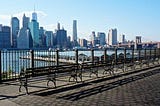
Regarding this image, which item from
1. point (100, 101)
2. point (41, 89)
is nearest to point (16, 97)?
point (41, 89)

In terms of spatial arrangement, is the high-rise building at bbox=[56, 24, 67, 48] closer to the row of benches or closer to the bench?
the row of benches

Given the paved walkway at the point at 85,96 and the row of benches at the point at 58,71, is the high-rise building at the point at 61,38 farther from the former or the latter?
the paved walkway at the point at 85,96

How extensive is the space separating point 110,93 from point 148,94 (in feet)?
4.67

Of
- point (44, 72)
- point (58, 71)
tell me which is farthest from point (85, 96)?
point (58, 71)

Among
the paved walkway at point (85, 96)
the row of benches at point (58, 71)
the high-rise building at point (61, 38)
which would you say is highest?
the high-rise building at point (61, 38)

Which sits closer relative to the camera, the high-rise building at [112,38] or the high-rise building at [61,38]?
the high-rise building at [61,38]

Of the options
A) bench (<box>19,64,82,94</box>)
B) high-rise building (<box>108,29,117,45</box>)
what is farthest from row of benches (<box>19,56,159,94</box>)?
high-rise building (<box>108,29,117,45</box>)

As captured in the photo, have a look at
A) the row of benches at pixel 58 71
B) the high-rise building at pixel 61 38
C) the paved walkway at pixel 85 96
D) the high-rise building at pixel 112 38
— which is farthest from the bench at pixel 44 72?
the high-rise building at pixel 112 38

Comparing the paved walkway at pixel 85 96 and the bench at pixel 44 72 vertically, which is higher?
the bench at pixel 44 72

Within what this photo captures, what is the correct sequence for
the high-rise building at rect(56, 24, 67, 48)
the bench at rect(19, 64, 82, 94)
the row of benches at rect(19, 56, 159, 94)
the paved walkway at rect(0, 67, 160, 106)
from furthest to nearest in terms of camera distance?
the high-rise building at rect(56, 24, 67, 48) < the row of benches at rect(19, 56, 159, 94) < the bench at rect(19, 64, 82, 94) < the paved walkway at rect(0, 67, 160, 106)

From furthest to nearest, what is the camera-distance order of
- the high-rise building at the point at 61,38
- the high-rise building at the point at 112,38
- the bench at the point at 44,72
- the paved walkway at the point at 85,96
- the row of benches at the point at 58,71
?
1. the high-rise building at the point at 112,38
2. the high-rise building at the point at 61,38
3. the row of benches at the point at 58,71
4. the bench at the point at 44,72
5. the paved walkway at the point at 85,96

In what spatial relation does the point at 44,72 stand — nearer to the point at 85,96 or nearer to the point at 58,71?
the point at 58,71

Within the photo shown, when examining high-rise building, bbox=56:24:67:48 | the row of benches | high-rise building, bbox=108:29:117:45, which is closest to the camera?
the row of benches

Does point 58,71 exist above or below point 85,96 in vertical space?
above
